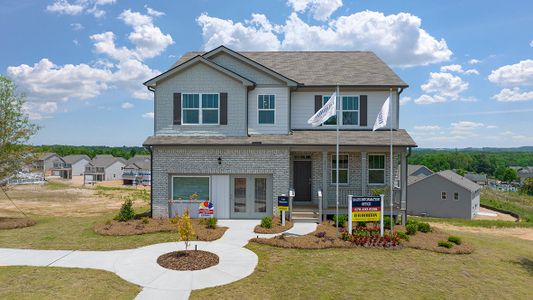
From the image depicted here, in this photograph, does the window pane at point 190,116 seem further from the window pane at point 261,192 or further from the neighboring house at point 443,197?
the neighboring house at point 443,197

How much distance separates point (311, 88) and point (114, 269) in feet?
43.9

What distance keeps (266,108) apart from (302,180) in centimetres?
461

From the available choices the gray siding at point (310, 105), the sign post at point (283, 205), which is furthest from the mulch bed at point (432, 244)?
the gray siding at point (310, 105)

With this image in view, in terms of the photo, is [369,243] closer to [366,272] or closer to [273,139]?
[366,272]

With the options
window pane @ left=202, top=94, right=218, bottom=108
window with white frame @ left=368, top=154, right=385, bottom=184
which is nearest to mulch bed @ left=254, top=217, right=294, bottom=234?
window with white frame @ left=368, top=154, right=385, bottom=184

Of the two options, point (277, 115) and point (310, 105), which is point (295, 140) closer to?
point (277, 115)

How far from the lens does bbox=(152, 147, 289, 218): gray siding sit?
16516mm

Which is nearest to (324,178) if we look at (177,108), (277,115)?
(277,115)

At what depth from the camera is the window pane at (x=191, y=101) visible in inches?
684

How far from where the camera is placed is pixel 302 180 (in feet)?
61.1

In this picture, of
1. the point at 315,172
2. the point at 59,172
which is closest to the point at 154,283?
the point at 315,172

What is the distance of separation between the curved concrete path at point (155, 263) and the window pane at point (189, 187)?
13.7 ft

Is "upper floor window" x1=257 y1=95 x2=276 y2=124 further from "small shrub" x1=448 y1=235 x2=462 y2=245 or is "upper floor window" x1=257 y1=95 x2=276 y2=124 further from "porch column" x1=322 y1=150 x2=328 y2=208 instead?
"small shrub" x1=448 y1=235 x2=462 y2=245

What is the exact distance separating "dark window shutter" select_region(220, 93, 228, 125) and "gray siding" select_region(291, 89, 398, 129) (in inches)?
156
